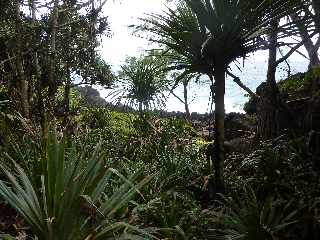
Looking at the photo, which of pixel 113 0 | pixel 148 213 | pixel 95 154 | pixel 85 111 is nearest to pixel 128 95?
pixel 85 111

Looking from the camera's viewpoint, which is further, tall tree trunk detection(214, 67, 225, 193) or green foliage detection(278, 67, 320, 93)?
green foliage detection(278, 67, 320, 93)

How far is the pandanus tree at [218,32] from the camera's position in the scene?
12.8 feet

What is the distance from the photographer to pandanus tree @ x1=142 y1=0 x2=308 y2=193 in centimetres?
389

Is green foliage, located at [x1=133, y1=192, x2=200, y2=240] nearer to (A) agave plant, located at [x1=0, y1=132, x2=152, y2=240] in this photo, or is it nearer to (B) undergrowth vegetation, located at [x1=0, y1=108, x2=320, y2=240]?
(B) undergrowth vegetation, located at [x1=0, y1=108, x2=320, y2=240]

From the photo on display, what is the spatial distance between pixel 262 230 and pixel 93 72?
8665 mm

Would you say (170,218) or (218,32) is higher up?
(218,32)

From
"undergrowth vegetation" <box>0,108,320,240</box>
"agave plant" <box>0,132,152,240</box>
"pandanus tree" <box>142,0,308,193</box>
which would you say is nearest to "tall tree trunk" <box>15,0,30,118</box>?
"undergrowth vegetation" <box>0,108,320,240</box>

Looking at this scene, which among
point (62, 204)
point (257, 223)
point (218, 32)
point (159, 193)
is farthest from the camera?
point (159, 193)

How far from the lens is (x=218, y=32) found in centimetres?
395

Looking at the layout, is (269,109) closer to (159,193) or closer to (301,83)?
(159,193)

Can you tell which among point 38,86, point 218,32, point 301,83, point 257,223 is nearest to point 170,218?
point 257,223

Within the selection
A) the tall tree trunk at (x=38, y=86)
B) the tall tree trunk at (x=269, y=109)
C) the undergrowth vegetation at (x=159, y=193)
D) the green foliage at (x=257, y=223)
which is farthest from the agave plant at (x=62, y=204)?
the tall tree trunk at (x=38, y=86)

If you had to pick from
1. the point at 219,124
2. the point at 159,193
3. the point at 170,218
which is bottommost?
the point at 170,218

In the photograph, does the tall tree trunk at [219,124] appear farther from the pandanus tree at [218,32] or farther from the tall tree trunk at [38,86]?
the tall tree trunk at [38,86]
